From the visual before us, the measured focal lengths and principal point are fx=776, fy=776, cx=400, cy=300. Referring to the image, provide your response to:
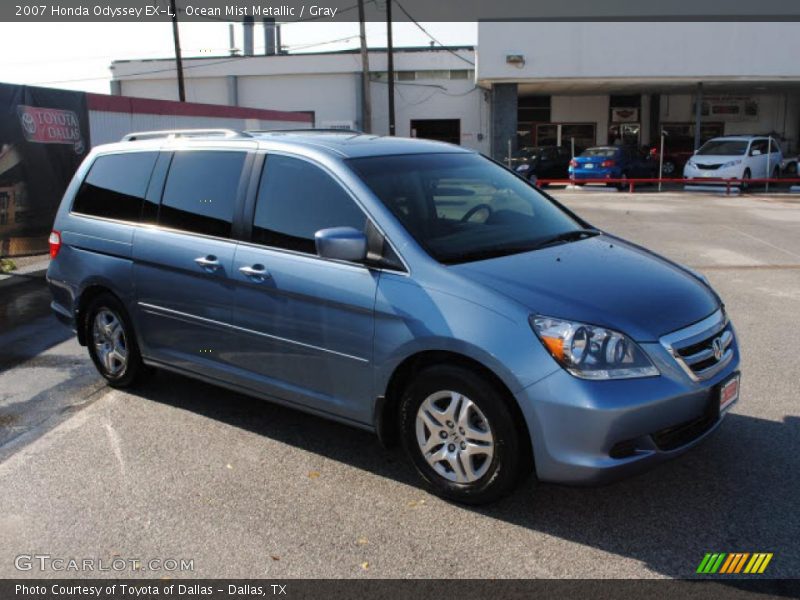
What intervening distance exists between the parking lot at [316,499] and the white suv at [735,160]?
21298 millimetres

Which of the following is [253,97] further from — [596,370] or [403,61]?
[596,370]

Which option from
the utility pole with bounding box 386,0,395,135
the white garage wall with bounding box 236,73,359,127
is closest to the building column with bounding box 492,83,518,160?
the utility pole with bounding box 386,0,395,135

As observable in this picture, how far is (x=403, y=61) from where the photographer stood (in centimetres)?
4128

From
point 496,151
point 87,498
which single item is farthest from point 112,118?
point 496,151

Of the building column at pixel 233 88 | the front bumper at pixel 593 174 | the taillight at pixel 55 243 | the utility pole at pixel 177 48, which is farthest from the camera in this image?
the building column at pixel 233 88

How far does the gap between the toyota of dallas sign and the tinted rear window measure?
6.58 metres

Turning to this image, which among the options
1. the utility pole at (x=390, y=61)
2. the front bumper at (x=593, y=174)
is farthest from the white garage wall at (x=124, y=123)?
the utility pole at (x=390, y=61)

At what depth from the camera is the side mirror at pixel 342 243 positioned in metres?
3.85

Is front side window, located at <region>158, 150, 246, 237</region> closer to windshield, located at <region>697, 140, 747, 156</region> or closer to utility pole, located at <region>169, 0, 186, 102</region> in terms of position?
windshield, located at <region>697, 140, 747, 156</region>

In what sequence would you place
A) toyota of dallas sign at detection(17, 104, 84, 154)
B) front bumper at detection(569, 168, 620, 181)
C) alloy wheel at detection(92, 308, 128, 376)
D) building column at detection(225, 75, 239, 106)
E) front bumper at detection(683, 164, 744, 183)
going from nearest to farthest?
1. alloy wheel at detection(92, 308, 128, 376)
2. toyota of dallas sign at detection(17, 104, 84, 154)
3. front bumper at detection(683, 164, 744, 183)
4. front bumper at detection(569, 168, 620, 181)
5. building column at detection(225, 75, 239, 106)

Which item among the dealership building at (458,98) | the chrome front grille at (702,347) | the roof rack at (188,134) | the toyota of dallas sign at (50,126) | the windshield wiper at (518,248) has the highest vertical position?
the dealership building at (458,98)

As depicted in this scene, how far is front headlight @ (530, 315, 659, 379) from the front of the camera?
3373 mm

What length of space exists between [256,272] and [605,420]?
6.88ft

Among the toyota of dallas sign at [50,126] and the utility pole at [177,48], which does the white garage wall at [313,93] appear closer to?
the utility pole at [177,48]
